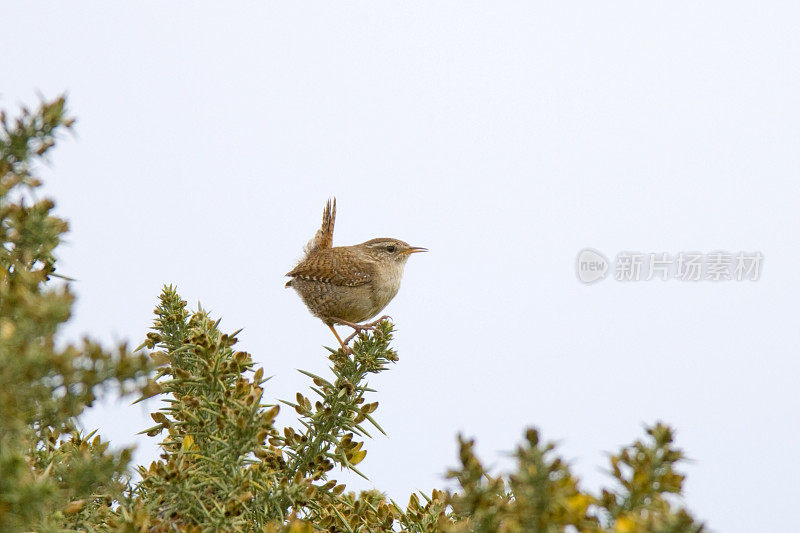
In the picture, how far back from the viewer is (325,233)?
22.8 ft

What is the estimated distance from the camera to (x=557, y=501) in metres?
1.64

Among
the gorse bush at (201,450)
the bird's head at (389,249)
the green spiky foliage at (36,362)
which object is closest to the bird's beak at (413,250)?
the bird's head at (389,249)

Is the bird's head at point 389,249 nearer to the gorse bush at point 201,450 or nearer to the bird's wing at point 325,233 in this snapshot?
the bird's wing at point 325,233

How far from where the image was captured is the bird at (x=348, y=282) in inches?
241

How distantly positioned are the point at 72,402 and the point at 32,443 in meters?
0.54

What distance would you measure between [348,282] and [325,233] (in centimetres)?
96

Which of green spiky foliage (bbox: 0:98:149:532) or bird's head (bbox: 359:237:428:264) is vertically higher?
bird's head (bbox: 359:237:428:264)

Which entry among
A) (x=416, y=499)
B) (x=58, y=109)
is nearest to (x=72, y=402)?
(x=58, y=109)

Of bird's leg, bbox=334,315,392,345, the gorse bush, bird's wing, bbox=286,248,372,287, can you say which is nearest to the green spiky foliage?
the gorse bush

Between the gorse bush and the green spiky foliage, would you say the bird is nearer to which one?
the gorse bush

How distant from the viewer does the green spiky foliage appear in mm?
1665

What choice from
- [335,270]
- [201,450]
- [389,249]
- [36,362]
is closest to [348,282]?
[335,270]

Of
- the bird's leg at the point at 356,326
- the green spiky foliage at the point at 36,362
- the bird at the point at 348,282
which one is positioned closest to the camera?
the green spiky foliage at the point at 36,362

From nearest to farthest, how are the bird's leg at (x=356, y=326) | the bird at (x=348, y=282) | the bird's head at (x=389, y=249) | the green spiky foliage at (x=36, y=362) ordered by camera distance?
1. the green spiky foliage at (x=36, y=362)
2. the bird's leg at (x=356, y=326)
3. the bird at (x=348, y=282)
4. the bird's head at (x=389, y=249)
